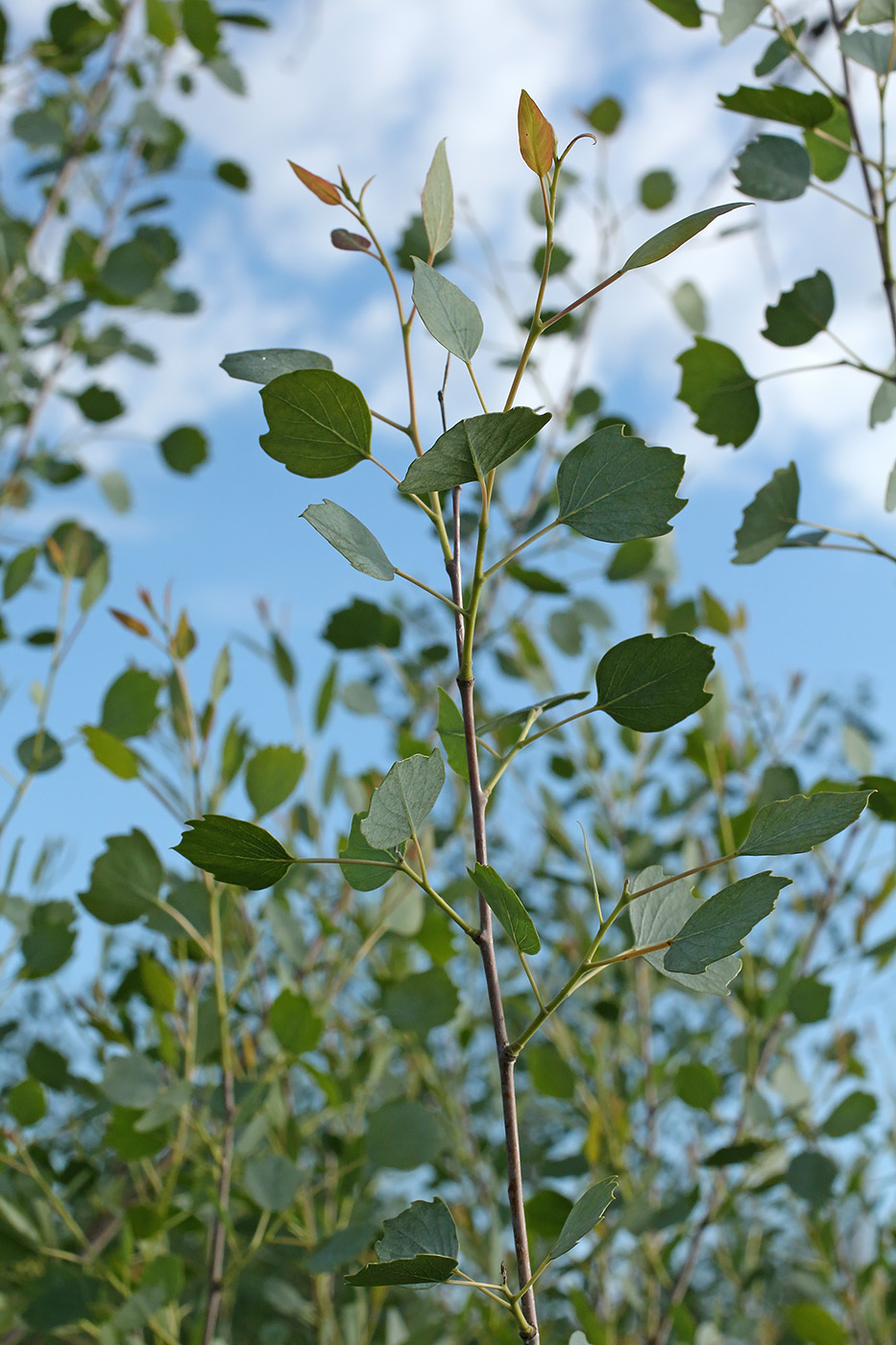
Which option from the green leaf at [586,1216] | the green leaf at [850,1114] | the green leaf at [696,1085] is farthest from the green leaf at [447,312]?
the green leaf at [850,1114]

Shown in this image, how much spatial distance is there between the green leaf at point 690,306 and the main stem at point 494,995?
77cm

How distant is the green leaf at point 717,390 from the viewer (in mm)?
660

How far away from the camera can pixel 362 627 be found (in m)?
0.91

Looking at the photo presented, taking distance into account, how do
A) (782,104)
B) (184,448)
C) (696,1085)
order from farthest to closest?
(184,448) < (696,1085) < (782,104)

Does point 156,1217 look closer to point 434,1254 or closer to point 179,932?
point 179,932

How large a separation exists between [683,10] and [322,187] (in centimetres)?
40

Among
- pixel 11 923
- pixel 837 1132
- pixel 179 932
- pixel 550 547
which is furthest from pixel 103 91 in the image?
pixel 837 1132

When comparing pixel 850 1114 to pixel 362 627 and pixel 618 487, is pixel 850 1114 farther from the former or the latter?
pixel 618 487

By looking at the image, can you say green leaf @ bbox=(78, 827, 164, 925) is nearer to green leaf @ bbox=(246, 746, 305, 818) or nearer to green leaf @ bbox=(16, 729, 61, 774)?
green leaf @ bbox=(246, 746, 305, 818)

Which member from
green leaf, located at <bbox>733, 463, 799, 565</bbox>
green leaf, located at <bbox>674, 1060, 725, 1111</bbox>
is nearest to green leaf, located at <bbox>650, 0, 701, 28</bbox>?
green leaf, located at <bbox>733, 463, 799, 565</bbox>

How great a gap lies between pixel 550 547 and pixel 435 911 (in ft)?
1.67

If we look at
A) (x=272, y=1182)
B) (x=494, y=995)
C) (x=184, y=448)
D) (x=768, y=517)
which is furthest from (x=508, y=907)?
(x=184, y=448)

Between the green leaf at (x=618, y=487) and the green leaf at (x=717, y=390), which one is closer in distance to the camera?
the green leaf at (x=618, y=487)

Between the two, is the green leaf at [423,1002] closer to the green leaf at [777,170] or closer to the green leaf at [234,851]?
the green leaf at [234,851]
